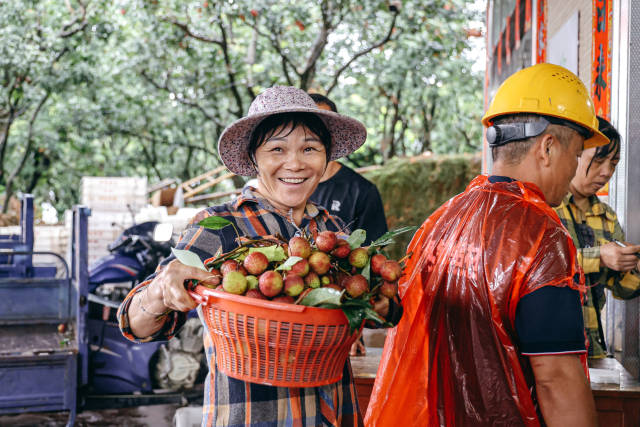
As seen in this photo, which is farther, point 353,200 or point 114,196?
point 114,196

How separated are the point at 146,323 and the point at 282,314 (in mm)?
497

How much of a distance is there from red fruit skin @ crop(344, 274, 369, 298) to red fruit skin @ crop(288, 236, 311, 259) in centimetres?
12

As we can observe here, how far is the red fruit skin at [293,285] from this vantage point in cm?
148

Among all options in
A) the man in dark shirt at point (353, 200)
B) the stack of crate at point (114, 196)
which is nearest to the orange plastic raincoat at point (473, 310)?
the man in dark shirt at point (353, 200)

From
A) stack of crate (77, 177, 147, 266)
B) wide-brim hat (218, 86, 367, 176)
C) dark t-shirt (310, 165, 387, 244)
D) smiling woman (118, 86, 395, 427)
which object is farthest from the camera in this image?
stack of crate (77, 177, 147, 266)

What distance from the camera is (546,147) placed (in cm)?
192

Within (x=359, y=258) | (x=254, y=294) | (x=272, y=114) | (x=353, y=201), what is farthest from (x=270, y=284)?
(x=353, y=201)

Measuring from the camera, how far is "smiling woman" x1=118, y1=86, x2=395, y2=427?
1.68m

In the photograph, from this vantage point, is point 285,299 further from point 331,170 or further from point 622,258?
point 331,170

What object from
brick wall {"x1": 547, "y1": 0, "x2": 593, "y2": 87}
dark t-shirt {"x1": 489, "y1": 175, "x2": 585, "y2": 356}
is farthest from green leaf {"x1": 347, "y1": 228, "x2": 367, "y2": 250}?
brick wall {"x1": 547, "y1": 0, "x2": 593, "y2": 87}

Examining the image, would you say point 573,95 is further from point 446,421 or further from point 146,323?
point 146,323

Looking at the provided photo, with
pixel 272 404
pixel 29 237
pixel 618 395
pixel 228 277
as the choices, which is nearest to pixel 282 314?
pixel 228 277

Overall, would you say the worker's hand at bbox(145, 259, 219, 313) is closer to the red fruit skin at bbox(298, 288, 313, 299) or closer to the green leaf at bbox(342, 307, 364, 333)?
the red fruit skin at bbox(298, 288, 313, 299)

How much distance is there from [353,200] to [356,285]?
231 centimetres
